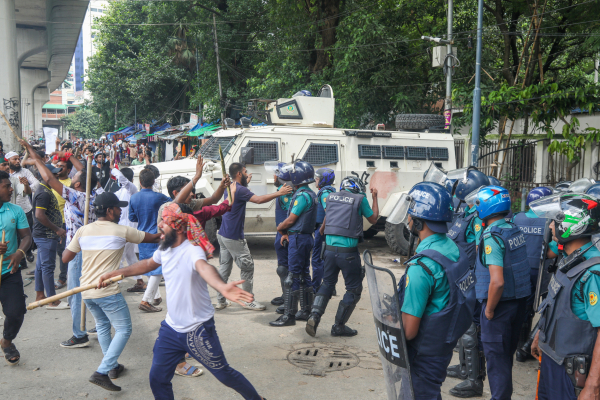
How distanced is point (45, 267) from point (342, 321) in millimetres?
3539

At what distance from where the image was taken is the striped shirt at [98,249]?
4.34 m

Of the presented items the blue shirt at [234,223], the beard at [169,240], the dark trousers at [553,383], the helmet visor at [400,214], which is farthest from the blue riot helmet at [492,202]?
the blue shirt at [234,223]

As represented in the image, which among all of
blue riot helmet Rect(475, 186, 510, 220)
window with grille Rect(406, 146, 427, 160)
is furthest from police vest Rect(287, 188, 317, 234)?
window with grille Rect(406, 146, 427, 160)

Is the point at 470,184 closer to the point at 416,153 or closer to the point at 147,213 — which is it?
the point at 147,213

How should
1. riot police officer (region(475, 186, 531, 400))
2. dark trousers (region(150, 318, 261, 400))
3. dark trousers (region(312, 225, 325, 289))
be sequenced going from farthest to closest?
dark trousers (region(312, 225, 325, 289))
riot police officer (region(475, 186, 531, 400))
dark trousers (region(150, 318, 261, 400))

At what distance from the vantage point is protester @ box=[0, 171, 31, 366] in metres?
4.71

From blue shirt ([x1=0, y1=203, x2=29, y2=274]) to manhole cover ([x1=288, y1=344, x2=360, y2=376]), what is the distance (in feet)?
9.17

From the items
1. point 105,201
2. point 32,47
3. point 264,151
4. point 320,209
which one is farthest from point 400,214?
point 32,47

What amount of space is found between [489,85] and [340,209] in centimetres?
1264

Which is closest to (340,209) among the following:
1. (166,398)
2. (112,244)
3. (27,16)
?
(112,244)

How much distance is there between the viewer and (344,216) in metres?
5.50

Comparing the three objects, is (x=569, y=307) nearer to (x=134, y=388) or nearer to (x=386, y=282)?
(x=386, y=282)

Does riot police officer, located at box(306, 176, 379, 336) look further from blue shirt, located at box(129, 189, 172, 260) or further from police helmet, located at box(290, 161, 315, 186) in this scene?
blue shirt, located at box(129, 189, 172, 260)

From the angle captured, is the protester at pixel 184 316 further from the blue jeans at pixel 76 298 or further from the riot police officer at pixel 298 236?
the riot police officer at pixel 298 236
